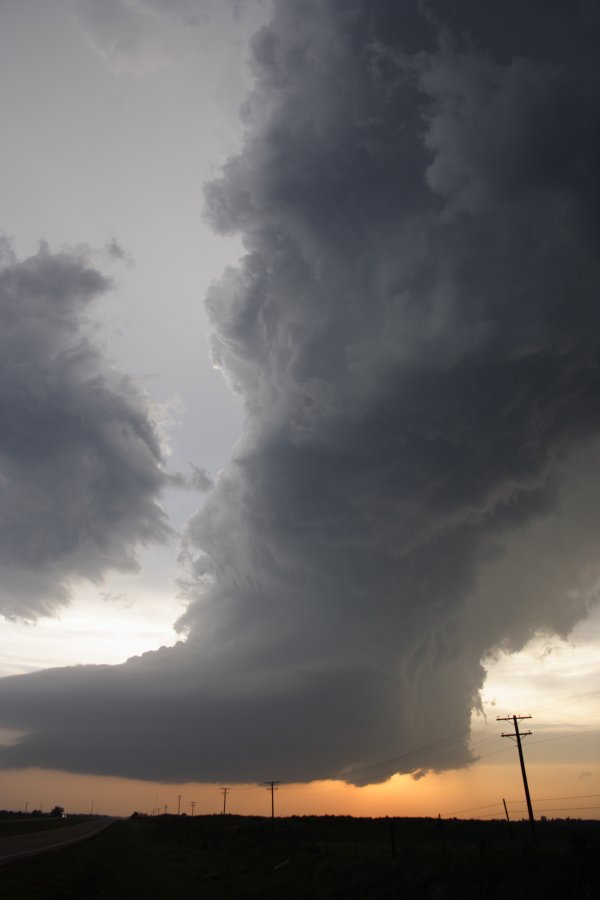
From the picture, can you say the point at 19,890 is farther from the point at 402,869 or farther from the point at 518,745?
the point at 518,745

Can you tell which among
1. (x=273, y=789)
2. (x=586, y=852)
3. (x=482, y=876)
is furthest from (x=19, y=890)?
(x=273, y=789)

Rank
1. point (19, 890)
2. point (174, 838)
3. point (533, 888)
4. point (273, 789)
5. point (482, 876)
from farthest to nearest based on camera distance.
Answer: point (273, 789) < point (174, 838) < point (19, 890) < point (482, 876) < point (533, 888)

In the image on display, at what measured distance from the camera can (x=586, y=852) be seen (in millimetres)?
27781

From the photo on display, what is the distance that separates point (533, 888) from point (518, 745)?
44.7m

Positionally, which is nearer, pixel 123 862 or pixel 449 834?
pixel 123 862

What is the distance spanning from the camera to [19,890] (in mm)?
29266

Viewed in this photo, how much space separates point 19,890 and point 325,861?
22.2 meters

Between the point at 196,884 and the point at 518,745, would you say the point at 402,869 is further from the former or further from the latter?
the point at 518,745

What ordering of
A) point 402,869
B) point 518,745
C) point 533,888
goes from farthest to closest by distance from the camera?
1. point 518,745
2. point 402,869
3. point 533,888

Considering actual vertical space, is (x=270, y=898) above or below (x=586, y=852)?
below

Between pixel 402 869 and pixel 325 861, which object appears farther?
pixel 325 861

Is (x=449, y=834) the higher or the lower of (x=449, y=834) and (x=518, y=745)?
the lower

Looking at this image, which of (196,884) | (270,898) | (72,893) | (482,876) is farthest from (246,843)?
(482,876)

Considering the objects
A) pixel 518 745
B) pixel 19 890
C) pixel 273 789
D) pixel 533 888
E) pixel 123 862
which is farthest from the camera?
pixel 273 789
